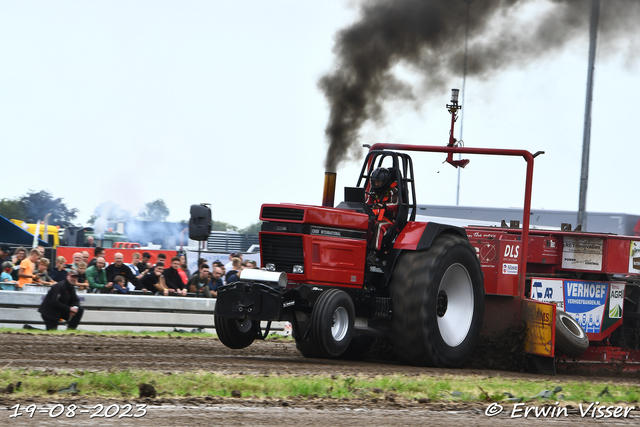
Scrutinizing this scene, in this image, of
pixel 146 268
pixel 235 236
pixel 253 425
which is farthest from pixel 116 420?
pixel 235 236

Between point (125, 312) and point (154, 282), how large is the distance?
1.28 metres

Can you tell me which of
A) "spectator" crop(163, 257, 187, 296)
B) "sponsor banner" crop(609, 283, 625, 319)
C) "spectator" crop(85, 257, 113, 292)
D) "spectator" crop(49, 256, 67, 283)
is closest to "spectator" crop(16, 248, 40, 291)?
"spectator" crop(49, 256, 67, 283)

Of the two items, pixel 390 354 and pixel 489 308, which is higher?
pixel 489 308

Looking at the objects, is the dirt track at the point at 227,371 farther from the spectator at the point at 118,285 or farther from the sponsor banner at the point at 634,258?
the spectator at the point at 118,285

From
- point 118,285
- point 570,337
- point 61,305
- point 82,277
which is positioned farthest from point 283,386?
point 82,277

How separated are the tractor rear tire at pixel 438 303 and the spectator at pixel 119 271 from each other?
254 inches

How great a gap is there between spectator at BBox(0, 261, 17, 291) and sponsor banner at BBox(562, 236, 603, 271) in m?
8.44

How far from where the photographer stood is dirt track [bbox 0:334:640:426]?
16.8ft

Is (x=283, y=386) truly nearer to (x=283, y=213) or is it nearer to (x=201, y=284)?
(x=283, y=213)

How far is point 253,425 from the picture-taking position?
4.89 metres

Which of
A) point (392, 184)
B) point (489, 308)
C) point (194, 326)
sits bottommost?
point (194, 326)

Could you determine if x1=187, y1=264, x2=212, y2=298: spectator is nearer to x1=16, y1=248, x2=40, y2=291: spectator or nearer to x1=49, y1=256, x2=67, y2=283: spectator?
x1=49, y1=256, x2=67, y2=283: spectator

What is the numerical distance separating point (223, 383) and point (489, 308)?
449cm

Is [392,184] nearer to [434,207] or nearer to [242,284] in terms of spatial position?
[242,284]
